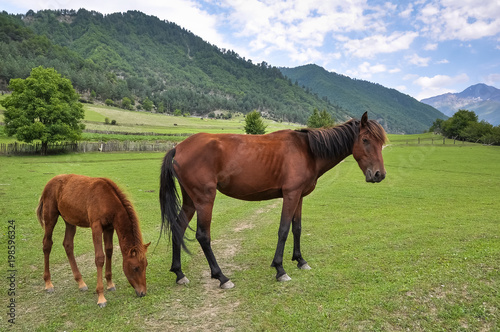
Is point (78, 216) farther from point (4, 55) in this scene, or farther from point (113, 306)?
point (4, 55)

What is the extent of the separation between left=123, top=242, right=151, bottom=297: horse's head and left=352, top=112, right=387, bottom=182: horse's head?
4272 mm

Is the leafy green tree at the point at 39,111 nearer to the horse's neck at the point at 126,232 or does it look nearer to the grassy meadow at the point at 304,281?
the grassy meadow at the point at 304,281

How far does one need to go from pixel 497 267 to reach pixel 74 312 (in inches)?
272

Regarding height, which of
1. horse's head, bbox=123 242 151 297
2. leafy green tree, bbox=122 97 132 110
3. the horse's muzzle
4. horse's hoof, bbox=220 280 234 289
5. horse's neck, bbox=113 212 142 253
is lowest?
horse's hoof, bbox=220 280 234 289

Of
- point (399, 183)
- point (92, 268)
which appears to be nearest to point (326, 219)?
point (92, 268)

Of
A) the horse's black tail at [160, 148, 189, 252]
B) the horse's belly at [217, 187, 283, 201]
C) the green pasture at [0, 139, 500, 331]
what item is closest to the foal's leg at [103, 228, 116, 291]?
the green pasture at [0, 139, 500, 331]

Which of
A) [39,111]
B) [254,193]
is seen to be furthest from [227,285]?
[39,111]

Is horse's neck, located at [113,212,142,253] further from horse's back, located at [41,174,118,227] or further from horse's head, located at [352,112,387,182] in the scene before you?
horse's head, located at [352,112,387,182]

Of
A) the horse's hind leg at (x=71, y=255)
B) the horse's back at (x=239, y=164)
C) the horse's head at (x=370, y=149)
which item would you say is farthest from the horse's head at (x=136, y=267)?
the horse's head at (x=370, y=149)

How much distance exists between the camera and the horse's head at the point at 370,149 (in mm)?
5680

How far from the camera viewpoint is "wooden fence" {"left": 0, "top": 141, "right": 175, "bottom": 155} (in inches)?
1373

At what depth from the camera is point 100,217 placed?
472cm

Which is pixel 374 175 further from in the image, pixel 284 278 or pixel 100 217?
pixel 100 217

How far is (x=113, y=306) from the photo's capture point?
15.2 feet
